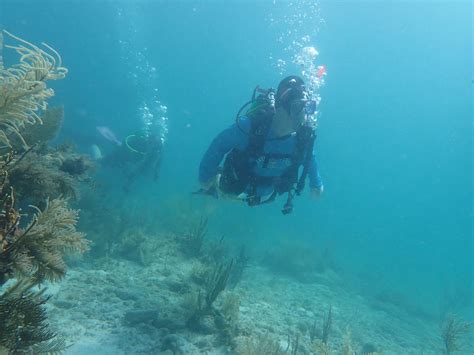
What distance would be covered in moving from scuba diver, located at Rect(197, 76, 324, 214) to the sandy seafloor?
2536 mm

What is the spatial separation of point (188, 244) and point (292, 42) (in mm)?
107441

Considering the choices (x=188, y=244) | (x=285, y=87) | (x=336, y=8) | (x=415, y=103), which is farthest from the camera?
(x=415, y=103)

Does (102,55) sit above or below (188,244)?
above

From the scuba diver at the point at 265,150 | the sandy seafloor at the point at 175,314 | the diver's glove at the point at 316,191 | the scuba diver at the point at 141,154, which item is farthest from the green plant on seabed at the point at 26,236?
the scuba diver at the point at 141,154

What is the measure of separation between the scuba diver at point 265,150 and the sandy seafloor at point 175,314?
254 cm

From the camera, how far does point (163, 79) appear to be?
115m

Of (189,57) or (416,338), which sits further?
(189,57)

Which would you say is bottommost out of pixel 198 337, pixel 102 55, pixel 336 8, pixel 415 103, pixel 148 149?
pixel 198 337

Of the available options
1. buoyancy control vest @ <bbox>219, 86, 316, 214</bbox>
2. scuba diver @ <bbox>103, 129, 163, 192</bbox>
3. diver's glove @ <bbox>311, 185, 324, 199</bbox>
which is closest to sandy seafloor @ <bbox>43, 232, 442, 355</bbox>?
diver's glove @ <bbox>311, 185, 324, 199</bbox>

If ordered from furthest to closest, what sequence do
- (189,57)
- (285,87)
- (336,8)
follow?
(189,57)
(336,8)
(285,87)

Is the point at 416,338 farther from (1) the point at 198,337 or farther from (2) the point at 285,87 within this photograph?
(2) the point at 285,87

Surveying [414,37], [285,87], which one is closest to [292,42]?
[414,37]

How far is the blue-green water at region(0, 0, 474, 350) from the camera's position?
4416 cm

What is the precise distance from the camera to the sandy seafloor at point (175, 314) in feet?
17.0
